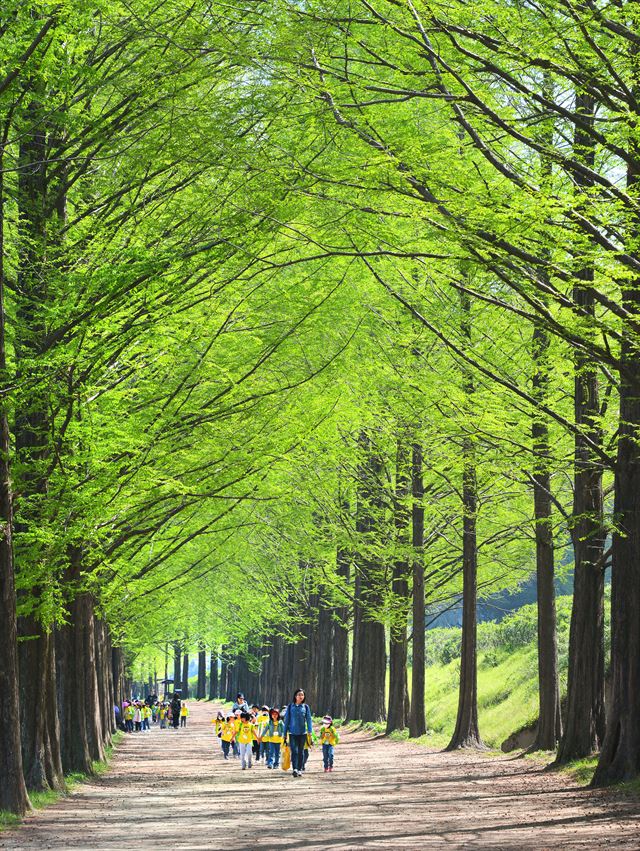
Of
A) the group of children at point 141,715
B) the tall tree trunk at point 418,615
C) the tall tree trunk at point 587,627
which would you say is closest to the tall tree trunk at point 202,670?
the group of children at point 141,715

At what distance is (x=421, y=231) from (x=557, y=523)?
226 inches

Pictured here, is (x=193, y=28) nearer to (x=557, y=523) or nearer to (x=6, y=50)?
(x=6, y=50)

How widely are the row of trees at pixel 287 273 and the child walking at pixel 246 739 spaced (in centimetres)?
355

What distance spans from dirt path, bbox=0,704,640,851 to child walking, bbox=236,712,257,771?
146cm

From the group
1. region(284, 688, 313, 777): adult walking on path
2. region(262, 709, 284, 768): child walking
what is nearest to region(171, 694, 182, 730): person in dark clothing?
region(262, 709, 284, 768): child walking

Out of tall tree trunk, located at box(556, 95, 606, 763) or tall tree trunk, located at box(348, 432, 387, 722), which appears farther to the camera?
tall tree trunk, located at box(348, 432, 387, 722)

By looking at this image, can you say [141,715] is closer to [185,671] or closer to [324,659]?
[324,659]

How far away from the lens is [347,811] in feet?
44.7

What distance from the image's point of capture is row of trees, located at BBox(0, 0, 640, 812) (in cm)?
1115

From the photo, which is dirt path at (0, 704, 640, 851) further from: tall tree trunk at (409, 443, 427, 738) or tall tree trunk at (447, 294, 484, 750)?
tall tree trunk at (409, 443, 427, 738)

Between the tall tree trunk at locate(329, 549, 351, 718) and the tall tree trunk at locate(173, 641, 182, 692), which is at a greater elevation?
the tall tree trunk at locate(329, 549, 351, 718)

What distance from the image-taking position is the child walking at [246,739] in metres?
24.4

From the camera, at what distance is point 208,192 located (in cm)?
1445

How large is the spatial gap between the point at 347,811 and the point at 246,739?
36.3ft
